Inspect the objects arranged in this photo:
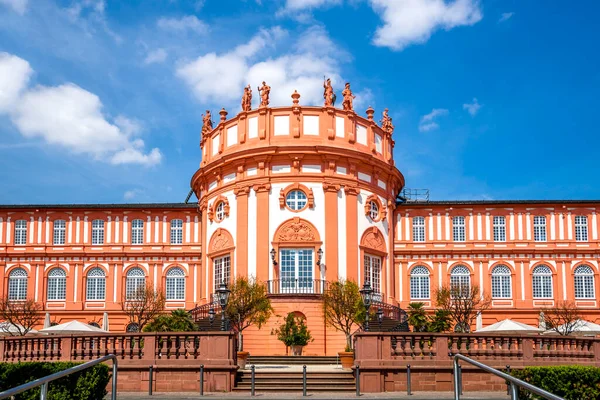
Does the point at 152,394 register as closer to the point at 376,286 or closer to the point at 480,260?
the point at 376,286

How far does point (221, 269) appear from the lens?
160 feet

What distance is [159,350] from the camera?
2575cm

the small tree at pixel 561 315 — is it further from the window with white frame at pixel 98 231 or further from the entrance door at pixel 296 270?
the window with white frame at pixel 98 231

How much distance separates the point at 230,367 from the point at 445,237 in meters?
31.5

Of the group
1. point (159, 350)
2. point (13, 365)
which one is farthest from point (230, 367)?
point (13, 365)

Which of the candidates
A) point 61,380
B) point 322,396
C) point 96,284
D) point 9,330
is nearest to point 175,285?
point 96,284

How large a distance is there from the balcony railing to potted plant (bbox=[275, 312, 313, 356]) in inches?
119

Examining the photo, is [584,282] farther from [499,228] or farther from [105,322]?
[105,322]

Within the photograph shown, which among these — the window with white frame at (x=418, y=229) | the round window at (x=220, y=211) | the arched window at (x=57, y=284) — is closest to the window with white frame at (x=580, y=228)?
the window with white frame at (x=418, y=229)

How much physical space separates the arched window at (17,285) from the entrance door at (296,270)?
63.5ft

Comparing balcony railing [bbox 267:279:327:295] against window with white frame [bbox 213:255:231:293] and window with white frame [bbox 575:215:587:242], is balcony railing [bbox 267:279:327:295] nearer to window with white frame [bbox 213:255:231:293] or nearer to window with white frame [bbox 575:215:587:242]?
window with white frame [bbox 213:255:231:293]

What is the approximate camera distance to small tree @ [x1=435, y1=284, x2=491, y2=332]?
1886 inches

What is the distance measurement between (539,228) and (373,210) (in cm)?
1276

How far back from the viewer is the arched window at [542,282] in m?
53.2
